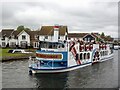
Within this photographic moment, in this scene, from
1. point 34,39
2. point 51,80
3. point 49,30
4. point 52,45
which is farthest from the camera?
point 34,39

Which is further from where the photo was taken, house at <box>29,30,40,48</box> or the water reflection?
house at <box>29,30,40,48</box>

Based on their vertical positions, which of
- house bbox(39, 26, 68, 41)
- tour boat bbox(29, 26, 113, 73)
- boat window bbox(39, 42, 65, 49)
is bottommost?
tour boat bbox(29, 26, 113, 73)

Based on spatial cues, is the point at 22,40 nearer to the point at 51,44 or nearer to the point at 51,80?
the point at 51,44

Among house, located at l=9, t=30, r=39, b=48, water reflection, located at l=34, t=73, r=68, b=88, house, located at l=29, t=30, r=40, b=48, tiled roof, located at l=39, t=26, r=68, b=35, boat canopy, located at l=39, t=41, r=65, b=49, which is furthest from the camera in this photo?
house, located at l=29, t=30, r=40, b=48

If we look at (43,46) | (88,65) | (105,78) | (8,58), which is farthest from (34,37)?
(105,78)

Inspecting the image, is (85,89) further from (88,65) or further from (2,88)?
(88,65)

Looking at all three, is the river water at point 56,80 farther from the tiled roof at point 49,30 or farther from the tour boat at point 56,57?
the tiled roof at point 49,30

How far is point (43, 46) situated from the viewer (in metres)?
38.5

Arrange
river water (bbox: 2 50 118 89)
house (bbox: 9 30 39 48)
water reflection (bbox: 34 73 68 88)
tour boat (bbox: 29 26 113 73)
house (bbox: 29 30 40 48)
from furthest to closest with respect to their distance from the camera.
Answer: house (bbox: 29 30 40 48), house (bbox: 9 30 39 48), tour boat (bbox: 29 26 113 73), water reflection (bbox: 34 73 68 88), river water (bbox: 2 50 118 89)

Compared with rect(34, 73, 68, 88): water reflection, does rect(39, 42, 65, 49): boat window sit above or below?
above

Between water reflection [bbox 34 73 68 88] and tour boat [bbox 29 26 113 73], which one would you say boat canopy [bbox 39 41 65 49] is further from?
water reflection [bbox 34 73 68 88]

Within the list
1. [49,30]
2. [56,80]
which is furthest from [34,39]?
[56,80]

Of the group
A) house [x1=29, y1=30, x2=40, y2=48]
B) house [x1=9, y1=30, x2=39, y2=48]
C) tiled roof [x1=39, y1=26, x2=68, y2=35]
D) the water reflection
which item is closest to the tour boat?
the water reflection

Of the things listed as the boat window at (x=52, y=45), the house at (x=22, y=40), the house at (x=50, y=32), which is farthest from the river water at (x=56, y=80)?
the house at (x=22, y=40)
